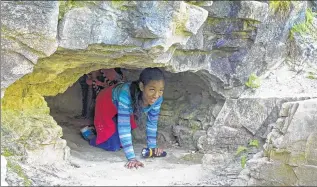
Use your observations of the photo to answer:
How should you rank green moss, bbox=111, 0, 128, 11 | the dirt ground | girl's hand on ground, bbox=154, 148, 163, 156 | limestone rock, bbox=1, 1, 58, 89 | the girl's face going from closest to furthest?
limestone rock, bbox=1, 1, 58, 89
green moss, bbox=111, 0, 128, 11
the dirt ground
the girl's face
girl's hand on ground, bbox=154, 148, 163, 156

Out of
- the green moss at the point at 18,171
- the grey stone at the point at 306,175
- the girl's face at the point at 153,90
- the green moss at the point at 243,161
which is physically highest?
the girl's face at the point at 153,90

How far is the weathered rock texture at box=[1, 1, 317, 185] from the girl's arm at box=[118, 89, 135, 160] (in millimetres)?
320

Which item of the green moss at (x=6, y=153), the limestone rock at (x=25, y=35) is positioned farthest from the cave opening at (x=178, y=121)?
the limestone rock at (x=25, y=35)

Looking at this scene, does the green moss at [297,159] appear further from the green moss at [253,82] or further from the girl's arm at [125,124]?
the girl's arm at [125,124]

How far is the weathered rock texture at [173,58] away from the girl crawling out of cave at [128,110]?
0.87 ft

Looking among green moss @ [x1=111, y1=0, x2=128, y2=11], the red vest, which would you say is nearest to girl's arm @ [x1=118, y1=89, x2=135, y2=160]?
the red vest

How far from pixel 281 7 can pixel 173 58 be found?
1.27 meters

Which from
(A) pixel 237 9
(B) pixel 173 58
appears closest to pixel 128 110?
(B) pixel 173 58

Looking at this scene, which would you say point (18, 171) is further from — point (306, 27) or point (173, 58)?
point (306, 27)

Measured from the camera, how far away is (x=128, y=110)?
436 cm

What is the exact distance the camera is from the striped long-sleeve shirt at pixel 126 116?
423 centimetres

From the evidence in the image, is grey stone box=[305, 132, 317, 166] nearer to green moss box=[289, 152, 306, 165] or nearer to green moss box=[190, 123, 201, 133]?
green moss box=[289, 152, 306, 165]

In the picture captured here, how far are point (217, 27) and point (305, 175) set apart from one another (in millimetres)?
1556

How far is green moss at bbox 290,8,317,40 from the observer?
4.92m
